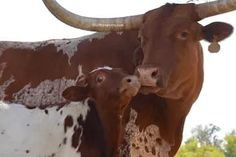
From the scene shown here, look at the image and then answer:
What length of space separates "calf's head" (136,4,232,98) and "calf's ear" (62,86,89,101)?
648mm

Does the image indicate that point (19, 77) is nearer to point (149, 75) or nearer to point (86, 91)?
point (86, 91)

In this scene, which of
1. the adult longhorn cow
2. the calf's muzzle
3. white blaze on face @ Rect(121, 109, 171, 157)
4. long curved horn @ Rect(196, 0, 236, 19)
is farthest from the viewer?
long curved horn @ Rect(196, 0, 236, 19)

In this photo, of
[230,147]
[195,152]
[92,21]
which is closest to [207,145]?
[230,147]

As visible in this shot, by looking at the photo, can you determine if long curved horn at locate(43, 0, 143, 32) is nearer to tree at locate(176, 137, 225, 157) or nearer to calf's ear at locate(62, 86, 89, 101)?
calf's ear at locate(62, 86, 89, 101)

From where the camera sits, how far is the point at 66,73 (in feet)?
30.5

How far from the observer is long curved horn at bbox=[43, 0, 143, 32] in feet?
30.0

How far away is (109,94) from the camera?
808cm

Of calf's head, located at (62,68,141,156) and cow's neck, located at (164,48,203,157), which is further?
cow's neck, located at (164,48,203,157)

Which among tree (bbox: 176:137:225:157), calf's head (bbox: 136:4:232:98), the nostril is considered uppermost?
tree (bbox: 176:137:225:157)

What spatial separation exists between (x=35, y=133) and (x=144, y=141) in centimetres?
151

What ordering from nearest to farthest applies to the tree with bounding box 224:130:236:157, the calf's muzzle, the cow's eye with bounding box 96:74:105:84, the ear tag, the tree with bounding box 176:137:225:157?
1. the calf's muzzle
2. the cow's eye with bounding box 96:74:105:84
3. the ear tag
4. the tree with bounding box 176:137:225:157
5. the tree with bounding box 224:130:236:157

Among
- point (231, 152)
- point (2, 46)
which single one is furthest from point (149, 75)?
point (231, 152)

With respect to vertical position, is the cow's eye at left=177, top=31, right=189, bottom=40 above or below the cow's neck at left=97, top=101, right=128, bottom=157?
above

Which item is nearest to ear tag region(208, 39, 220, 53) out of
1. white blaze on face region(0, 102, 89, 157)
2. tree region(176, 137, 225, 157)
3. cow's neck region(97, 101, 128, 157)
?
cow's neck region(97, 101, 128, 157)
